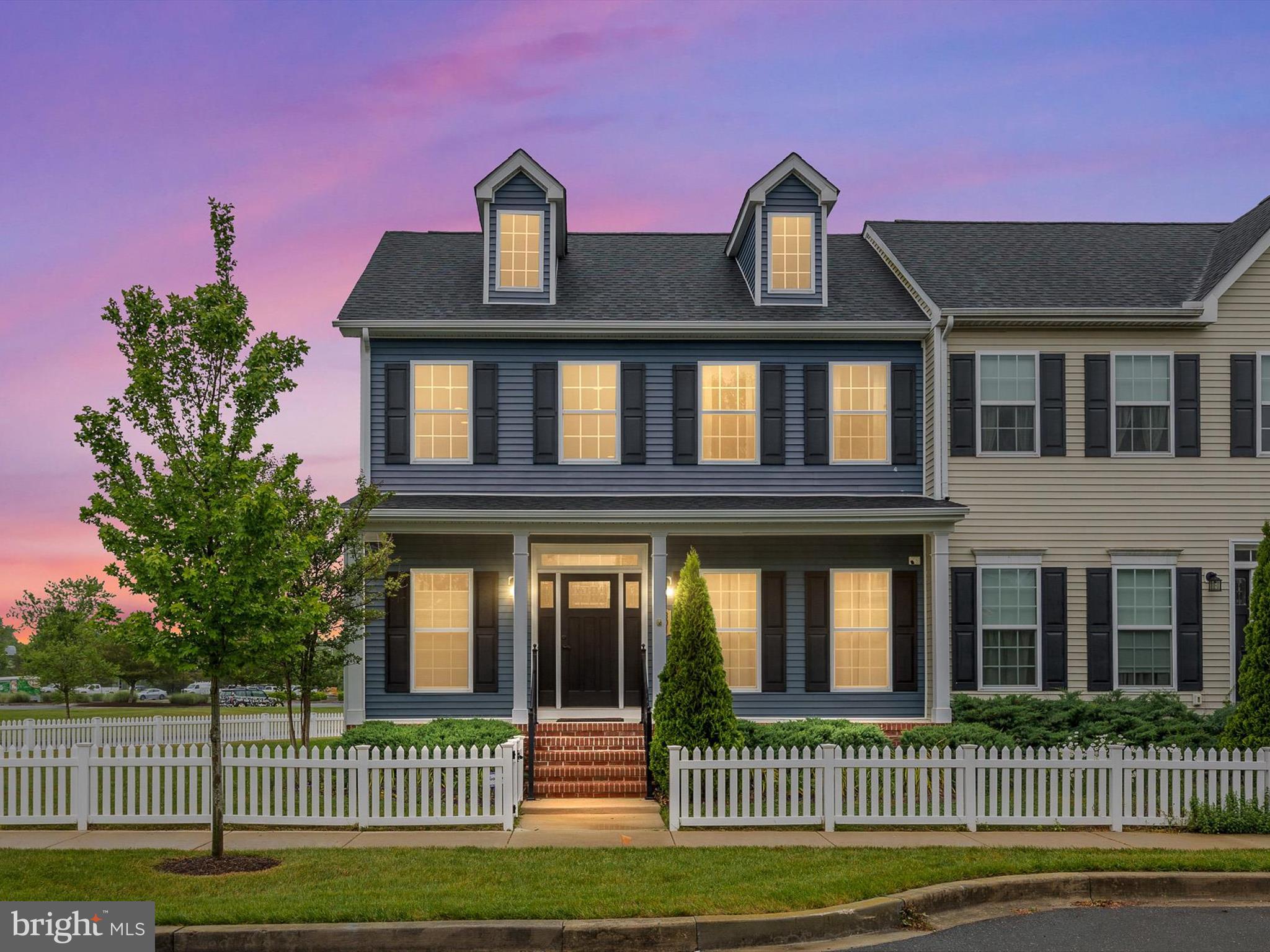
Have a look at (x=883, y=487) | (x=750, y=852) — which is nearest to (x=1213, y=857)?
(x=750, y=852)

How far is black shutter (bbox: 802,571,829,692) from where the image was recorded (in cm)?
1739

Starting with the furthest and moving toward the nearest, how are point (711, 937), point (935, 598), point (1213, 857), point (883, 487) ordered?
point (883, 487) < point (935, 598) < point (1213, 857) < point (711, 937)

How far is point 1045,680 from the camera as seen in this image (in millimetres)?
17281

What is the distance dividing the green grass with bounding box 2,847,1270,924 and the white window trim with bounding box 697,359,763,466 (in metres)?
8.04

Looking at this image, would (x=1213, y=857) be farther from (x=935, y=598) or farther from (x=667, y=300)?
(x=667, y=300)

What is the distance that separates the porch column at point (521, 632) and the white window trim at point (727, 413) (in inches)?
126

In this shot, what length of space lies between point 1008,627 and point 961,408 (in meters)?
3.44

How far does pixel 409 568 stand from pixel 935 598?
26.0 feet

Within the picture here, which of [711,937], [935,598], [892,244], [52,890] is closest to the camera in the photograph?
[711,937]

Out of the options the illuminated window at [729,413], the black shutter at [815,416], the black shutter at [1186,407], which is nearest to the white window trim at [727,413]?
the illuminated window at [729,413]

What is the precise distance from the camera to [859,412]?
17953 mm

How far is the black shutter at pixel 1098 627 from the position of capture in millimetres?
17344

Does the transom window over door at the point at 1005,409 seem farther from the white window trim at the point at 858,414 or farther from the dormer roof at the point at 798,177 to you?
the dormer roof at the point at 798,177

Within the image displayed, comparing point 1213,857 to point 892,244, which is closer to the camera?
point 1213,857
